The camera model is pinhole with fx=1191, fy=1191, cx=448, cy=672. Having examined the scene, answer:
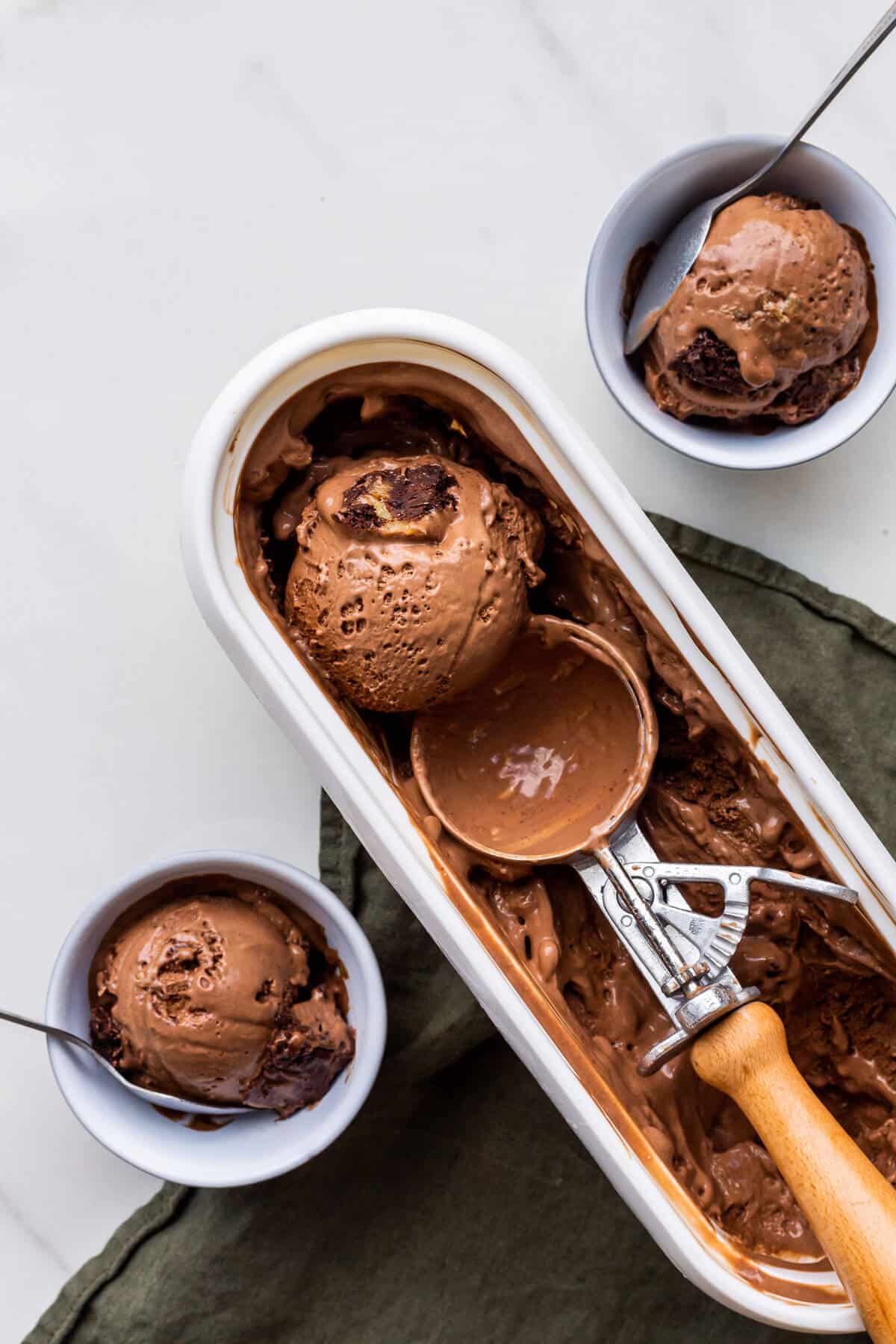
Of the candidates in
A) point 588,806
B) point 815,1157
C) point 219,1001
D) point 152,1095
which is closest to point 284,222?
point 588,806

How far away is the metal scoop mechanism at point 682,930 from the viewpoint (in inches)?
49.4

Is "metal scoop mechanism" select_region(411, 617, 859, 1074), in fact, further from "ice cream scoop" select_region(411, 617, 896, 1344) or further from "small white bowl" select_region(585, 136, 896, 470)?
"small white bowl" select_region(585, 136, 896, 470)

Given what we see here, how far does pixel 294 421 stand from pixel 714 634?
19.5 inches

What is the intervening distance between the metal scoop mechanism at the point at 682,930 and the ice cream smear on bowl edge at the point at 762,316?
1.77 ft

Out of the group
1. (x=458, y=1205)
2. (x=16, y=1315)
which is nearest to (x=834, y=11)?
(x=458, y=1205)

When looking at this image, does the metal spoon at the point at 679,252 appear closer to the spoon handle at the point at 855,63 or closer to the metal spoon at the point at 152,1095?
→ the spoon handle at the point at 855,63

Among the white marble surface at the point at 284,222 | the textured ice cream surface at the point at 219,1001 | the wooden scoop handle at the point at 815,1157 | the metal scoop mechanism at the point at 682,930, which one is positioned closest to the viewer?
the wooden scoop handle at the point at 815,1157

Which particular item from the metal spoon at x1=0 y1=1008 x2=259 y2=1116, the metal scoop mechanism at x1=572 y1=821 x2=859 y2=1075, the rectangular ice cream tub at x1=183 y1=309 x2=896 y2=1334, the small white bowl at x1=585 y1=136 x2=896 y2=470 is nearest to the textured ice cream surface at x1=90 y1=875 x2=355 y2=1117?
the metal spoon at x1=0 y1=1008 x2=259 y2=1116

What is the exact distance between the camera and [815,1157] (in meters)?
1.21

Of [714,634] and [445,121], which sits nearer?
[714,634]

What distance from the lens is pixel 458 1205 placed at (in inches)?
61.8

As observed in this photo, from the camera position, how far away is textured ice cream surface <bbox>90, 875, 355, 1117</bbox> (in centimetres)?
136

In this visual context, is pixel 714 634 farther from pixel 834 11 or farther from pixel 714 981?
pixel 834 11

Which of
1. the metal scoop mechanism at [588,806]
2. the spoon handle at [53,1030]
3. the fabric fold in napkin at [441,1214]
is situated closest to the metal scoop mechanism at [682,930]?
the metal scoop mechanism at [588,806]
